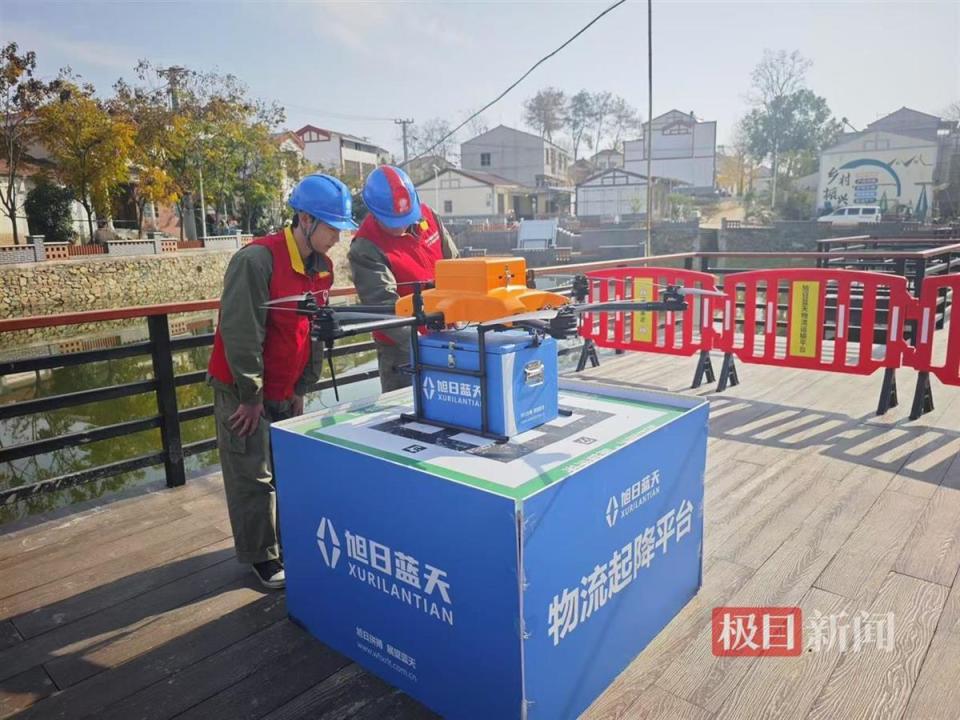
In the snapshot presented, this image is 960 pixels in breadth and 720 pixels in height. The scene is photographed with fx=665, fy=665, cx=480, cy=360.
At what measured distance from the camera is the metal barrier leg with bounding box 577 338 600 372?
19.5ft

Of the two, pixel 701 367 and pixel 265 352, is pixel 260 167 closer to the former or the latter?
pixel 701 367

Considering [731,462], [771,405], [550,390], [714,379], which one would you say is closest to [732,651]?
[550,390]

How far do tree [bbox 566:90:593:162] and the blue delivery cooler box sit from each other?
226 feet


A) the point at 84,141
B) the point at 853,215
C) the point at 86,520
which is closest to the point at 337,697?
the point at 86,520

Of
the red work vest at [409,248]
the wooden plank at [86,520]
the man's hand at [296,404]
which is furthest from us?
the wooden plank at [86,520]

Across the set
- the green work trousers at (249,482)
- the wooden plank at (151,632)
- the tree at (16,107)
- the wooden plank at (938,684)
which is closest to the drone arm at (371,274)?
the green work trousers at (249,482)

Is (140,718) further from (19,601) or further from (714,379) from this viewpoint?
(714,379)

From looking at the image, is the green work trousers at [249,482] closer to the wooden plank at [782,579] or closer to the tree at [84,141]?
the wooden plank at [782,579]

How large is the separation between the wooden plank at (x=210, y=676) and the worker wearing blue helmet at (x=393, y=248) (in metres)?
1.02

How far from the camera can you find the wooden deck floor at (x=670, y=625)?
6.06 feet

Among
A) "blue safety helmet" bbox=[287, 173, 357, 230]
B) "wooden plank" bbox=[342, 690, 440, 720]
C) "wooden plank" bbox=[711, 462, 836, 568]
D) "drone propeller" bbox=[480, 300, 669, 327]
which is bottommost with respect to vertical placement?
"wooden plank" bbox=[342, 690, 440, 720]

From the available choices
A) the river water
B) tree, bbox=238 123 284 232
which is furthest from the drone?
tree, bbox=238 123 284 232

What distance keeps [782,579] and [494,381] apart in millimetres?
1492

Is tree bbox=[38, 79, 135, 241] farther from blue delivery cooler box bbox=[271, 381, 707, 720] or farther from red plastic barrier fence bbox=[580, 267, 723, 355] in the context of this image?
blue delivery cooler box bbox=[271, 381, 707, 720]
